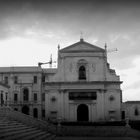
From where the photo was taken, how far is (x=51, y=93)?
48125mm

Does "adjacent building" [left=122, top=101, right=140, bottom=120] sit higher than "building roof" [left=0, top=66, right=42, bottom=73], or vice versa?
"building roof" [left=0, top=66, right=42, bottom=73]

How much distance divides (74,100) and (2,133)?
92.0 feet

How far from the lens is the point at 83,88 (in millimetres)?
47469

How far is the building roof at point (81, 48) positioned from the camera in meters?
48.1

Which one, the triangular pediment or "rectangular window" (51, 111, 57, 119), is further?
the triangular pediment

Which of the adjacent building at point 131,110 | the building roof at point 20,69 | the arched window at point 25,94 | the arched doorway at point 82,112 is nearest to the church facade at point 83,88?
the arched doorway at point 82,112

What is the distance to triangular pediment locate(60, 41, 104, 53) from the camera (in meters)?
48.1

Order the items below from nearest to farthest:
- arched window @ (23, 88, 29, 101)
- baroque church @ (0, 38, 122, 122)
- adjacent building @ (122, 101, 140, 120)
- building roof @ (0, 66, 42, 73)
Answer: baroque church @ (0, 38, 122, 122) < adjacent building @ (122, 101, 140, 120) < arched window @ (23, 88, 29, 101) < building roof @ (0, 66, 42, 73)

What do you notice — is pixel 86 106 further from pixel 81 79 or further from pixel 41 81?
pixel 41 81

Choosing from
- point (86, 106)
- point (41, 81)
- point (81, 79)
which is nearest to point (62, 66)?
point (81, 79)

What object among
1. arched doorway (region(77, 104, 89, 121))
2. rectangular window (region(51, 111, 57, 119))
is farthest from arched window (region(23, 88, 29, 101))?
arched doorway (region(77, 104, 89, 121))

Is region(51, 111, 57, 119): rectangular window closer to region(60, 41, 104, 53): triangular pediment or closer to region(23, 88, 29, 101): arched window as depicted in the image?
region(60, 41, 104, 53): triangular pediment

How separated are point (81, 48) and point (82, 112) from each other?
9.60m

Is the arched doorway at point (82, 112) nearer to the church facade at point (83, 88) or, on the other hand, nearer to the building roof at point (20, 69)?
the church facade at point (83, 88)
